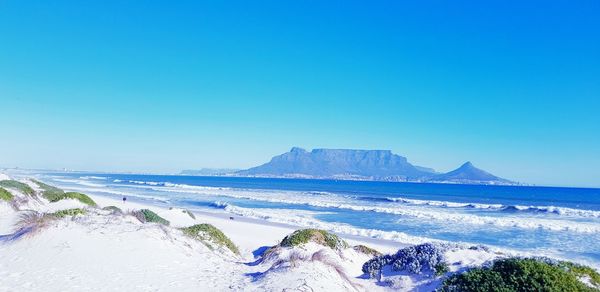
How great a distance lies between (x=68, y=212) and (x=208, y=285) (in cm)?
753

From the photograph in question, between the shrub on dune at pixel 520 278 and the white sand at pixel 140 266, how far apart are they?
3.31 feet

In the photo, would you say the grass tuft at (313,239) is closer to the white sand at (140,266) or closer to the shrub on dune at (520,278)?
the white sand at (140,266)

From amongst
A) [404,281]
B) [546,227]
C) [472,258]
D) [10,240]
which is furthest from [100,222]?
[546,227]

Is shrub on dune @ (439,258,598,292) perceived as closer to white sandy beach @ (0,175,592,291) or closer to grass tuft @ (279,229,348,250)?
white sandy beach @ (0,175,592,291)

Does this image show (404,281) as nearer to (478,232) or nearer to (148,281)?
(148,281)

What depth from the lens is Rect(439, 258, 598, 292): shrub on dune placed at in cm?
699

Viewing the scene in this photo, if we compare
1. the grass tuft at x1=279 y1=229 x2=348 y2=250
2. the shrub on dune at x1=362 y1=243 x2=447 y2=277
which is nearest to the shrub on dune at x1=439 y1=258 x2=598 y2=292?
the shrub on dune at x1=362 y1=243 x2=447 y2=277

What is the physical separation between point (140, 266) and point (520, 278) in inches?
295

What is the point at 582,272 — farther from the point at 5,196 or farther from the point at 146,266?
the point at 5,196

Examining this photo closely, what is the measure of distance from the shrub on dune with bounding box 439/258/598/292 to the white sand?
1.01 meters

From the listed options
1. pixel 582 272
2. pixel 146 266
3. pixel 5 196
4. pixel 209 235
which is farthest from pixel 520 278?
pixel 5 196

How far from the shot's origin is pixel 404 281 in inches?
370

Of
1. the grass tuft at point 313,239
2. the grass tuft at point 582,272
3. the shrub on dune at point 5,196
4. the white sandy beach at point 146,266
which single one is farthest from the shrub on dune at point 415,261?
the shrub on dune at point 5,196

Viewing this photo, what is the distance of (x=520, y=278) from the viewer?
7.18 metres
